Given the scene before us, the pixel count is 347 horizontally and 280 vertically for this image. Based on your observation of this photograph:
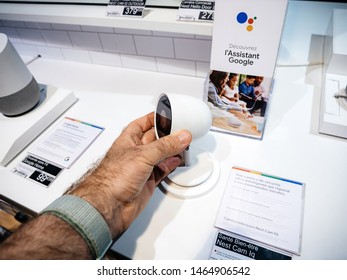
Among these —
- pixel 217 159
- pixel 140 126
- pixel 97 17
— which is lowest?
pixel 217 159

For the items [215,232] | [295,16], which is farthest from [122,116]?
[295,16]

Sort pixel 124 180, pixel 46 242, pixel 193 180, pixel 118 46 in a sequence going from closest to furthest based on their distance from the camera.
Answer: pixel 46 242 < pixel 124 180 < pixel 193 180 < pixel 118 46

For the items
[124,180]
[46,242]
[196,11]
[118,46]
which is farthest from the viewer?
[118,46]

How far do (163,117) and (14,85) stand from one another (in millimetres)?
512

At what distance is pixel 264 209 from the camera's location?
583 millimetres

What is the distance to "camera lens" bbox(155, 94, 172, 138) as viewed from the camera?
1.86 feet

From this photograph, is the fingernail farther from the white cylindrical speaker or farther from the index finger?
the white cylindrical speaker

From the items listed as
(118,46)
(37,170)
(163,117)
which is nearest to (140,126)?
(163,117)

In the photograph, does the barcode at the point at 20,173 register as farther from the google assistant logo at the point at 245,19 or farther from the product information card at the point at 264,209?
the google assistant logo at the point at 245,19

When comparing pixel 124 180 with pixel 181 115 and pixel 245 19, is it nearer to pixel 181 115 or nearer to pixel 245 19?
pixel 181 115

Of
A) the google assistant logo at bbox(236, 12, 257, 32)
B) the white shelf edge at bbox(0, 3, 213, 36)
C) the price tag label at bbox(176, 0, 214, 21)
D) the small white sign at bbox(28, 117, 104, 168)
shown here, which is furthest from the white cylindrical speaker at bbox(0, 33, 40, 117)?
the google assistant logo at bbox(236, 12, 257, 32)

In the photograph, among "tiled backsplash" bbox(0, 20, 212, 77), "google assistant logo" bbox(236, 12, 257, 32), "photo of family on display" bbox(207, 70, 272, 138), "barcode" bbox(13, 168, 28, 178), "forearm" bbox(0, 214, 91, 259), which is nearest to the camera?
"forearm" bbox(0, 214, 91, 259)

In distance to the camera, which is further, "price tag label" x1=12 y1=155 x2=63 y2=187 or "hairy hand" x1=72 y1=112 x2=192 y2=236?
"price tag label" x1=12 y1=155 x2=63 y2=187

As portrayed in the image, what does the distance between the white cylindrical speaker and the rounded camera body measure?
479mm
